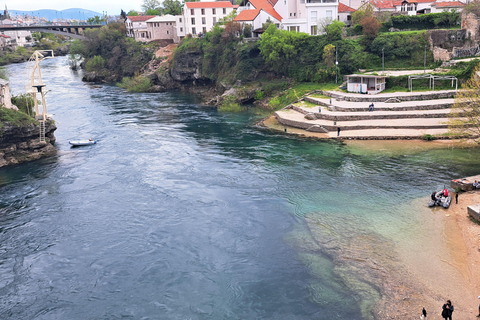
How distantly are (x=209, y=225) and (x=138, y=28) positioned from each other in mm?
97775

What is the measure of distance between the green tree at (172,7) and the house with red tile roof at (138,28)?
14.1m

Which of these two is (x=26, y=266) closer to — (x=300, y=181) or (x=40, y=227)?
(x=40, y=227)

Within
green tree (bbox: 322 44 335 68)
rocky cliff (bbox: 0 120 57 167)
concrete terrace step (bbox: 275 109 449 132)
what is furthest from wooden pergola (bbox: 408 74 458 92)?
rocky cliff (bbox: 0 120 57 167)

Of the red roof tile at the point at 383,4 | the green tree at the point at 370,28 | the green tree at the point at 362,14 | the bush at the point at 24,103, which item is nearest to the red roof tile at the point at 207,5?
the red roof tile at the point at 383,4

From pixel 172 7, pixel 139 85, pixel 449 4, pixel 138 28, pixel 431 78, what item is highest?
pixel 172 7

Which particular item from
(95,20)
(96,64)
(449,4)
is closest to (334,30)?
(449,4)

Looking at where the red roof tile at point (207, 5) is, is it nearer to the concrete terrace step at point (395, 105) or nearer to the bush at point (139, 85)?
the bush at point (139, 85)

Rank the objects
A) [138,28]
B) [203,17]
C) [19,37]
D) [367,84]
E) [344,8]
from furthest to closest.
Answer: [19,37] < [138,28] < [203,17] < [344,8] < [367,84]

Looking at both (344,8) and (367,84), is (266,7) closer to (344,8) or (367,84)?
(344,8)

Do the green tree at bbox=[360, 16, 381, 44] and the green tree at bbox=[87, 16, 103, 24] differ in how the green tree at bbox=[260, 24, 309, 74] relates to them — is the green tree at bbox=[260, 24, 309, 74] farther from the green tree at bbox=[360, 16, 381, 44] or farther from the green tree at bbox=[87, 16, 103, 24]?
the green tree at bbox=[87, 16, 103, 24]

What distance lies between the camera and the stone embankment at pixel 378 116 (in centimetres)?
4575

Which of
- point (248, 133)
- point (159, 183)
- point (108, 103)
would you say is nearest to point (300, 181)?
point (159, 183)

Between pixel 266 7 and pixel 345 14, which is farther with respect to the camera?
pixel 266 7

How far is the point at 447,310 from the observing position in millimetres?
18547
